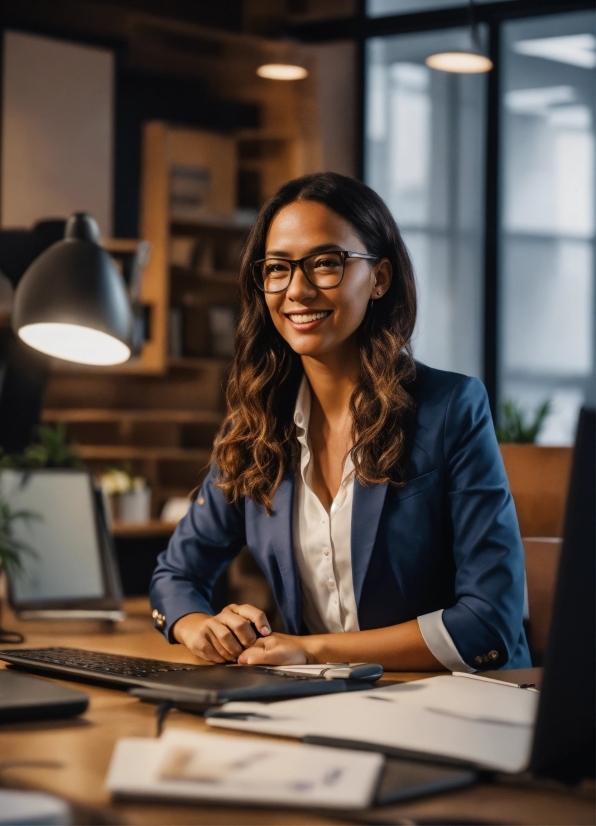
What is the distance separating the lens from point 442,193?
6.24m

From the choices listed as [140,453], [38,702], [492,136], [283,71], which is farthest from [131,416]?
[38,702]

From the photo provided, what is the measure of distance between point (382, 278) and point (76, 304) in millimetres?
528

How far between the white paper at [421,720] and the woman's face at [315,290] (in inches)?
29.1

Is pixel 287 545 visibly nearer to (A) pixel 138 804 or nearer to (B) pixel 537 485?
(B) pixel 537 485

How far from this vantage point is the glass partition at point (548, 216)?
5.89 m

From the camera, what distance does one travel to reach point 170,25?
6.27 m

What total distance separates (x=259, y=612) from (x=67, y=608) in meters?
0.92

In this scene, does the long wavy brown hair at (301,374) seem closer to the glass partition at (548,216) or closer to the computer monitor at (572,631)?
the computer monitor at (572,631)

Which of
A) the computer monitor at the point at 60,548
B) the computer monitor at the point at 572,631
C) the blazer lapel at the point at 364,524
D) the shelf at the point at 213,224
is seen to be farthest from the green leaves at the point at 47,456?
the shelf at the point at 213,224

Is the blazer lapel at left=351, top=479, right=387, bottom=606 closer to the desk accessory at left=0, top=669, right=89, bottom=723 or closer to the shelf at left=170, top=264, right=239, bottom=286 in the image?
the desk accessory at left=0, top=669, right=89, bottom=723

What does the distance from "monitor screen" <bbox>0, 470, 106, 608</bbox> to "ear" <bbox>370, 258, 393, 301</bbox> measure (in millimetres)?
892

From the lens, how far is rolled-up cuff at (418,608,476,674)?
61.8 inches

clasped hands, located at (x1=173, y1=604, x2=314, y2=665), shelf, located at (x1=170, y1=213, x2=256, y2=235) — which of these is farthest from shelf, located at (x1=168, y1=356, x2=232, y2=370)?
clasped hands, located at (x1=173, y1=604, x2=314, y2=665)

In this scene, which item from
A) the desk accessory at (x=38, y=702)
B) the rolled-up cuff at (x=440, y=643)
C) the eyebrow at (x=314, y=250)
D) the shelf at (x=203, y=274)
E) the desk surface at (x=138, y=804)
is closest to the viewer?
the desk surface at (x=138, y=804)
